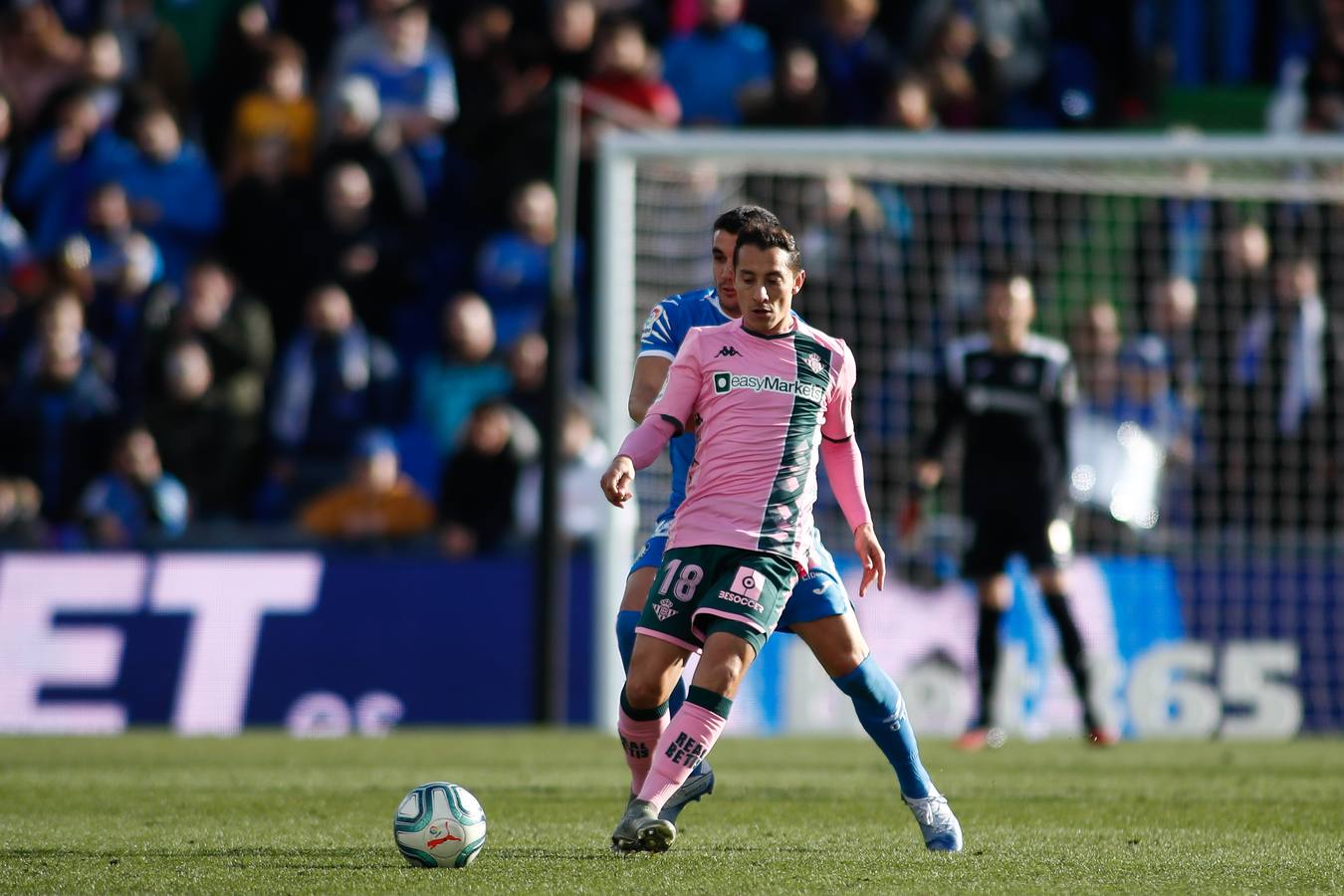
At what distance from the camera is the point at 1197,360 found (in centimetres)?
1334

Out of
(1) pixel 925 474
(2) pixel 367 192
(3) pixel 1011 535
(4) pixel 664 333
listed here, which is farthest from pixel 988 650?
(2) pixel 367 192

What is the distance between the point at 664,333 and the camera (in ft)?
22.0

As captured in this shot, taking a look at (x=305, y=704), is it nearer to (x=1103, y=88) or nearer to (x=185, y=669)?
(x=185, y=669)

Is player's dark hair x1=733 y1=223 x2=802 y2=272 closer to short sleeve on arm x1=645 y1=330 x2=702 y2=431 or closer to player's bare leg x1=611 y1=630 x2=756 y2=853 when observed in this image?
short sleeve on arm x1=645 y1=330 x2=702 y2=431

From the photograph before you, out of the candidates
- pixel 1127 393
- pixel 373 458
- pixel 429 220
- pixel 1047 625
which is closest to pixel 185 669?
pixel 373 458

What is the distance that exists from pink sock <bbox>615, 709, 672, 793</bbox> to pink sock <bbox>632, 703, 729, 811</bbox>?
13.4 inches

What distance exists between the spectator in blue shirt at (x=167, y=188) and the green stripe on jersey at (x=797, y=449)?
381 inches

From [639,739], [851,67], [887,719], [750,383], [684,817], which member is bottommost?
[684,817]

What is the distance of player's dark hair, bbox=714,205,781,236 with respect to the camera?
19.7 feet

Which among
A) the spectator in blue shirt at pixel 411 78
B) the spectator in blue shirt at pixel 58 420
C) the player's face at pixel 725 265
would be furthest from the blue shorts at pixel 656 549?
the spectator in blue shirt at pixel 411 78

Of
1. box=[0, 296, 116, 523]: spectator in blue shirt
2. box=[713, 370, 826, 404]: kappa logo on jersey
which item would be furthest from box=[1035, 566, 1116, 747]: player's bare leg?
box=[0, 296, 116, 523]: spectator in blue shirt

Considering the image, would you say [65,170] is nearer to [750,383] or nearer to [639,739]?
[639,739]

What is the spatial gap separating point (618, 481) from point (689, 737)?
761 millimetres

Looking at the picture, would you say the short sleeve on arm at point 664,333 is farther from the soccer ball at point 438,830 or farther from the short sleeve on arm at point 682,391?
the soccer ball at point 438,830
